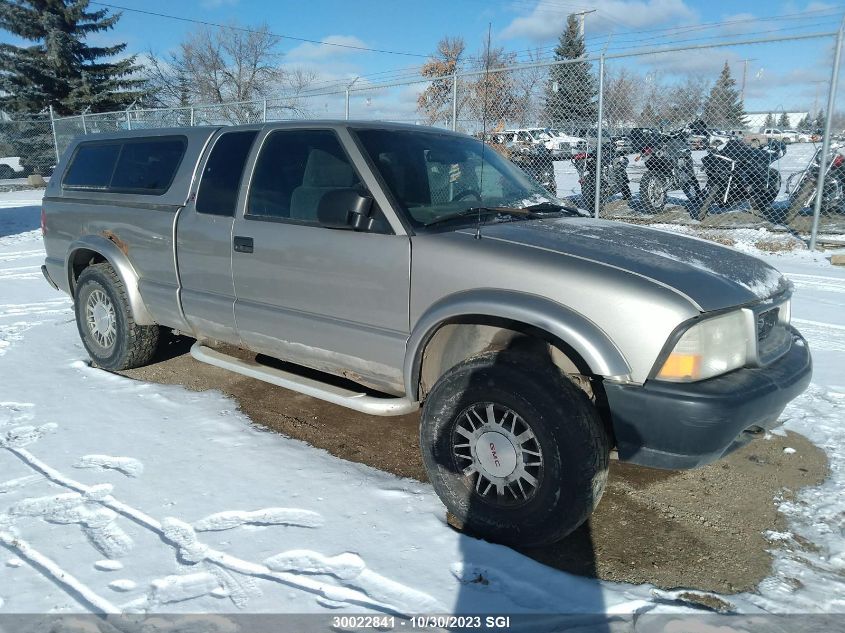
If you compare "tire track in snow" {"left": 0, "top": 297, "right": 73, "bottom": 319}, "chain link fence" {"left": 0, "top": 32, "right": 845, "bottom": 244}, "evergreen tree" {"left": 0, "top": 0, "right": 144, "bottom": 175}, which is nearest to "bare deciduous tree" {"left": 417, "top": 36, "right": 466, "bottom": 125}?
"chain link fence" {"left": 0, "top": 32, "right": 845, "bottom": 244}

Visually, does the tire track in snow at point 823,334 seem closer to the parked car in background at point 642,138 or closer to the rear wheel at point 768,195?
the rear wheel at point 768,195

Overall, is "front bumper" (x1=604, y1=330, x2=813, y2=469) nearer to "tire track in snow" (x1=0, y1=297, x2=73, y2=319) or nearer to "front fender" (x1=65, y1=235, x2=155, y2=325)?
"front fender" (x1=65, y1=235, x2=155, y2=325)

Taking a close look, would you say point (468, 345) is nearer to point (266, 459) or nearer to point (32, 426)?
point (266, 459)

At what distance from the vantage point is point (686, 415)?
2494mm

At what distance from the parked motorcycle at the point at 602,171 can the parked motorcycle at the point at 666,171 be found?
2.03 ft

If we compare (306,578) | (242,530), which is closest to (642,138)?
(242,530)

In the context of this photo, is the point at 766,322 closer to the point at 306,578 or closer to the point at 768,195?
the point at 306,578

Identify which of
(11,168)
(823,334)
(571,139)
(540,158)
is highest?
(571,139)

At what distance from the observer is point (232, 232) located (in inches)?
157

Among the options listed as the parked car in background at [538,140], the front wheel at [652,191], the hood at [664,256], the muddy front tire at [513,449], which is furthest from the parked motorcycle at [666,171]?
the muddy front tire at [513,449]

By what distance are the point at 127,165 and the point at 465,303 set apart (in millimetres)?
3353

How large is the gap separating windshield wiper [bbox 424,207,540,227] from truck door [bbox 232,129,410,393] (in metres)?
0.26

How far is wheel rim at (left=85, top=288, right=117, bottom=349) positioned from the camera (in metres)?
5.00

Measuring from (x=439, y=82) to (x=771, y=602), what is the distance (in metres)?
10.8
